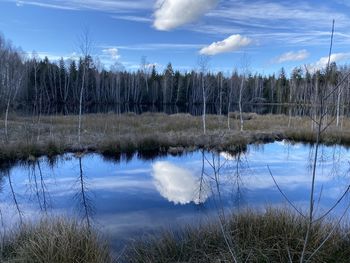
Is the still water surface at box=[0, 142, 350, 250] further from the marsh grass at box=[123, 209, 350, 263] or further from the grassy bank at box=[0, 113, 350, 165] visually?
the grassy bank at box=[0, 113, 350, 165]

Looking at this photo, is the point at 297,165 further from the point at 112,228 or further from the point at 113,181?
the point at 112,228

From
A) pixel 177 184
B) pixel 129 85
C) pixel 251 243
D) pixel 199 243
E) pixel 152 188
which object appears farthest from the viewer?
pixel 129 85

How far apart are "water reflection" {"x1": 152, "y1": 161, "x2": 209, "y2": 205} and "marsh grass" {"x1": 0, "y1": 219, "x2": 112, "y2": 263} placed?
18.5ft

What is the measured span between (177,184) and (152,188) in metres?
1.04

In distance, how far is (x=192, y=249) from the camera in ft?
19.4

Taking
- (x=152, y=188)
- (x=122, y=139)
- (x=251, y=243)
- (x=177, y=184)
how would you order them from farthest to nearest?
1. (x=122, y=139)
2. (x=177, y=184)
3. (x=152, y=188)
4. (x=251, y=243)

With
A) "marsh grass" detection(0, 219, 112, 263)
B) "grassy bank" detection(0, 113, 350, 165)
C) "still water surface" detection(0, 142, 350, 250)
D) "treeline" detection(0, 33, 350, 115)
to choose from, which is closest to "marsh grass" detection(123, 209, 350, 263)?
"still water surface" detection(0, 142, 350, 250)

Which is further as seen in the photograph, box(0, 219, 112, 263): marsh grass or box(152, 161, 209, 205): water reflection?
box(152, 161, 209, 205): water reflection

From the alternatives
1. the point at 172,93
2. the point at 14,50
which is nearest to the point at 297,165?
the point at 14,50

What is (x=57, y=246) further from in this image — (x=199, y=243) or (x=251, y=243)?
(x=251, y=243)

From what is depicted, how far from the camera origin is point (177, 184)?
45.6 ft

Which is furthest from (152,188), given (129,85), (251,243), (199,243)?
(129,85)

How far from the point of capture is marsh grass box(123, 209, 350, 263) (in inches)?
215

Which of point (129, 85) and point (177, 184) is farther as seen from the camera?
point (129, 85)
